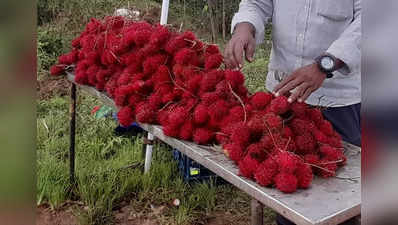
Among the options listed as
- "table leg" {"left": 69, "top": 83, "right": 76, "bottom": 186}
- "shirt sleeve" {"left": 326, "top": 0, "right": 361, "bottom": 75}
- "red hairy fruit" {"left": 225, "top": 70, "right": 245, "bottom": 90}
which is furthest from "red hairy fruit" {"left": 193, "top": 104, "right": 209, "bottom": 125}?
"table leg" {"left": 69, "top": 83, "right": 76, "bottom": 186}

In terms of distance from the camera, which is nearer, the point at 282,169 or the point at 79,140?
the point at 282,169

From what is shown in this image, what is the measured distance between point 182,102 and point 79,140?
1970 millimetres

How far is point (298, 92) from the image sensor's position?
1315mm

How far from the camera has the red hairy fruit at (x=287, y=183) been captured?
3.42 ft

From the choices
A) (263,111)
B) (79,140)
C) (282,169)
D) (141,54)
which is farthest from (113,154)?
(282,169)

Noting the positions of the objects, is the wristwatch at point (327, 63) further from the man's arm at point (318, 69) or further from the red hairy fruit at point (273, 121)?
the red hairy fruit at point (273, 121)

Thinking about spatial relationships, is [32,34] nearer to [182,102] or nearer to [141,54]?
[182,102]

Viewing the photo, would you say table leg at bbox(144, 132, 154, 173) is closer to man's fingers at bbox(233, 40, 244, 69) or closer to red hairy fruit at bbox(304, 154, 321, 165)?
man's fingers at bbox(233, 40, 244, 69)

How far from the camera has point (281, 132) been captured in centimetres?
121

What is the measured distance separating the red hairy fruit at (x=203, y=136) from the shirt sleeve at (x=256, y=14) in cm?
62

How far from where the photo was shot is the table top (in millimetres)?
960

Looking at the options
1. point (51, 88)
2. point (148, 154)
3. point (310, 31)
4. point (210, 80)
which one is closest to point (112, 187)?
point (148, 154)

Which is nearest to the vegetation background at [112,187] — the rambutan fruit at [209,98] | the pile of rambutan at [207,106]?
the pile of rambutan at [207,106]

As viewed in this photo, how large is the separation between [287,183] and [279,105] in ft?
0.93
